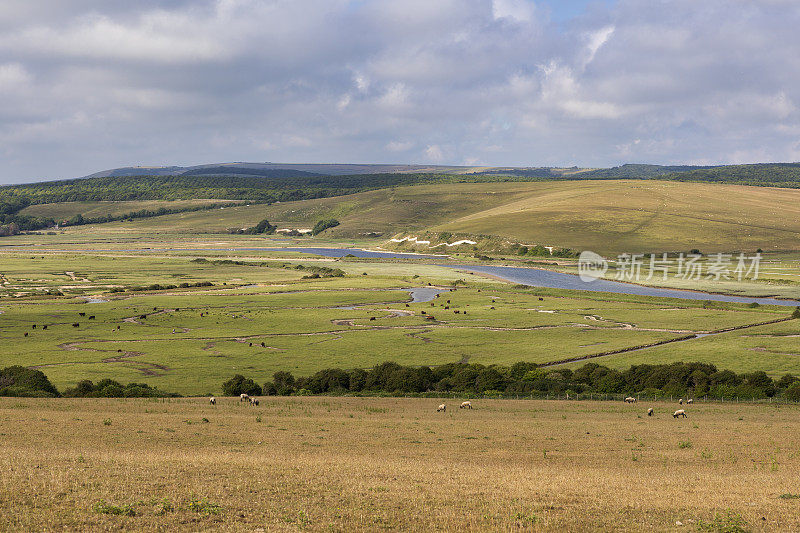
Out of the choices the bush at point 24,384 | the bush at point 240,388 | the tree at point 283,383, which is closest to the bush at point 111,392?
the bush at point 24,384

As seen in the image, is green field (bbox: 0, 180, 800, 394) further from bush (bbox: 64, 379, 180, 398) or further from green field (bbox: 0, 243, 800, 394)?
bush (bbox: 64, 379, 180, 398)

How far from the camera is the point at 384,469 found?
28.9 m

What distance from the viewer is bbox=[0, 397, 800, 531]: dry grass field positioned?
21.2 m

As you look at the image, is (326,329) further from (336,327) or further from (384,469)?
(384,469)

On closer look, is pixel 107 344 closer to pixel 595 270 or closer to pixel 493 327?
pixel 493 327

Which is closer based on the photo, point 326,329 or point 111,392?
point 111,392

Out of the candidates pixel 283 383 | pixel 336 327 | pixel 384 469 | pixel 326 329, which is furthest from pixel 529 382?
pixel 336 327

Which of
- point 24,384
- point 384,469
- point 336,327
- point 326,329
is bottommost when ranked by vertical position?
point 326,329

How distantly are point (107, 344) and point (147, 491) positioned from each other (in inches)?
2671

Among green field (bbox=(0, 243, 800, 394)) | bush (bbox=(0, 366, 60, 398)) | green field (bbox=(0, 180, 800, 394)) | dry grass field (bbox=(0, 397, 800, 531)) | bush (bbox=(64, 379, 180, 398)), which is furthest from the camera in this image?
green field (bbox=(0, 180, 800, 394))

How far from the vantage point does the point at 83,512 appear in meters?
20.2

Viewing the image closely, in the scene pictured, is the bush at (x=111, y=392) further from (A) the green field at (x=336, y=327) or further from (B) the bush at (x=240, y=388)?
(A) the green field at (x=336, y=327)

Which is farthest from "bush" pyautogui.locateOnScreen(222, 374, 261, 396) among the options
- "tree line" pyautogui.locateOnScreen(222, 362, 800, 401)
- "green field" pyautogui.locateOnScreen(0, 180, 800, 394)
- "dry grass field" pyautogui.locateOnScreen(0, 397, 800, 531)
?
"dry grass field" pyautogui.locateOnScreen(0, 397, 800, 531)

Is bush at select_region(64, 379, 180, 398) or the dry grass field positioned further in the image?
bush at select_region(64, 379, 180, 398)
